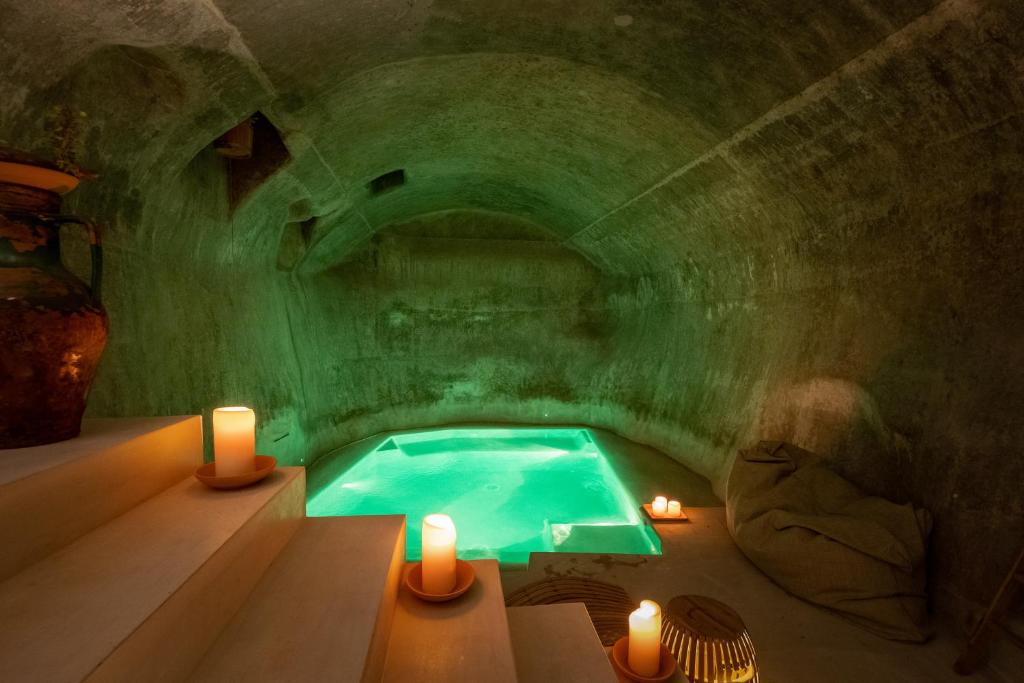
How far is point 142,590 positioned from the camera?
1265mm

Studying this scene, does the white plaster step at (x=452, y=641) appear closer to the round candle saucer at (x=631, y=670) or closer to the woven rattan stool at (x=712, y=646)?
the round candle saucer at (x=631, y=670)

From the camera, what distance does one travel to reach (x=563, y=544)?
13.5ft

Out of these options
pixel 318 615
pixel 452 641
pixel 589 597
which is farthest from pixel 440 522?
pixel 589 597

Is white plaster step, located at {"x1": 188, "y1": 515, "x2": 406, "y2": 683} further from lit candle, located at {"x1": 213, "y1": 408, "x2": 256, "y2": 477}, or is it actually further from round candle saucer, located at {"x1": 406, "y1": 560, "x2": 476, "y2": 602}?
lit candle, located at {"x1": 213, "y1": 408, "x2": 256, "y2": 477}

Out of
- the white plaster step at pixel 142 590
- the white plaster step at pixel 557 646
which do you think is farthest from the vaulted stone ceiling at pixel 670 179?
the white plaster step at pixel 557 646

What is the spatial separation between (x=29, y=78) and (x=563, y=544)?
4265mm

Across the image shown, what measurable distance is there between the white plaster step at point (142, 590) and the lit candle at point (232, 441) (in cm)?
10

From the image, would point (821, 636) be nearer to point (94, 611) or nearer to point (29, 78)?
point (94, 611)

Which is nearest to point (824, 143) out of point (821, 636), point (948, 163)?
point (948, 163)

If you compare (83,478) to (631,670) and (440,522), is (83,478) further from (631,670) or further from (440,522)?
(631,670)

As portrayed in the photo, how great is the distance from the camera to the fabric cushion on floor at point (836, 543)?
2742 mm

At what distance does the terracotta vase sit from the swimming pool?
3002 mm

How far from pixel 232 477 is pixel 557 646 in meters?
1.43

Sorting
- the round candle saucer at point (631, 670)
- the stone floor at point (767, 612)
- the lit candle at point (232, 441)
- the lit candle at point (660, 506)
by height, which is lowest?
the stone floor at point (767, 612)
